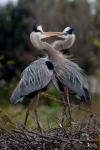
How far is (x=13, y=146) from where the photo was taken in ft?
19.5

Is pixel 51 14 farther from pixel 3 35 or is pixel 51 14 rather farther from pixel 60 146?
pixel 60 146

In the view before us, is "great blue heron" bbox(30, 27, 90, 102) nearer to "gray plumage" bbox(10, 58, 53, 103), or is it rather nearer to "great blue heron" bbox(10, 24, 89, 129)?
"great blue heron" bbox(10, 24, 89, 129)

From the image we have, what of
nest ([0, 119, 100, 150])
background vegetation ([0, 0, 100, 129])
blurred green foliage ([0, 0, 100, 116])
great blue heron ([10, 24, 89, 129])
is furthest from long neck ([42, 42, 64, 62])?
blurred green foliage ([0, 0, 100, 116])

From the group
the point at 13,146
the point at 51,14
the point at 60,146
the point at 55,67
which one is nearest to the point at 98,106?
the point at 60,146

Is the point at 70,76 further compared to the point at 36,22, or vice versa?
the point at 36,22

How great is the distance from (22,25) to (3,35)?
3.02 ft

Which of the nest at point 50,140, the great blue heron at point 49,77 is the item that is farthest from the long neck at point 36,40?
the nest at point 50,140

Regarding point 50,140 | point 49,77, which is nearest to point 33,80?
point 49,77

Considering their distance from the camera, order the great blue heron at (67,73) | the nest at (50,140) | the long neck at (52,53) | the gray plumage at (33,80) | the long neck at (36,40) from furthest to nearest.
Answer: the long neck at (36,40)
the long neck at (52,53)
the great blue heron at (67,73)
the gray plumage at (33,80)
the nest at (50,140)

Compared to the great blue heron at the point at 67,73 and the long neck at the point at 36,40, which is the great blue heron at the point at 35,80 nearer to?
the great blue heron at the point at 67,73

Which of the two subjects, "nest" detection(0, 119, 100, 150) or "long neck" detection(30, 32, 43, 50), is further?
"long neck" detection(30, 32, 43, 50)

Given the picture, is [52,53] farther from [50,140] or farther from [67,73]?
[50,140]

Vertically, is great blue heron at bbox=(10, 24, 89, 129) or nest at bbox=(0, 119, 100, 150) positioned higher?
great blue heron at bbox=(10, 24, 89, 129)

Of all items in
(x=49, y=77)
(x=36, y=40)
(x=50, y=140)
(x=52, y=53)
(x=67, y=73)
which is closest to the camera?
(x=50, y=140)
